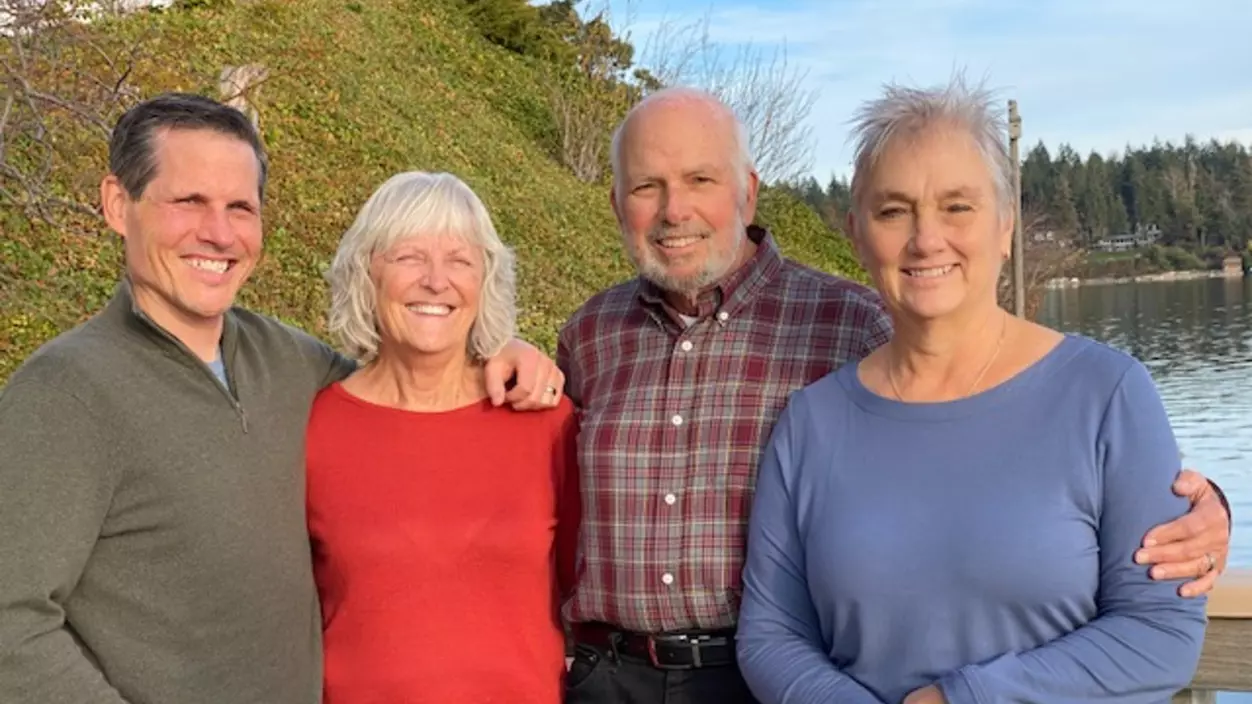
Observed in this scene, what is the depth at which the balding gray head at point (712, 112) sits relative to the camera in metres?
3.06

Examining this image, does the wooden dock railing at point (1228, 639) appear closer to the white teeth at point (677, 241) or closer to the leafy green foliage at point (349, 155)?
the white teeth at point (677, 241)

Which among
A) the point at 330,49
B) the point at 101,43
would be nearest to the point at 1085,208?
the point at 330,49

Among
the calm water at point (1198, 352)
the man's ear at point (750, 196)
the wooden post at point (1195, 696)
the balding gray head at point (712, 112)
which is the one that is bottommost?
the calm water at point (1198, 352)

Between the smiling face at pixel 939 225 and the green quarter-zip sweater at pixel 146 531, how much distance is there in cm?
139

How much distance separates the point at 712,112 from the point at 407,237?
868mm

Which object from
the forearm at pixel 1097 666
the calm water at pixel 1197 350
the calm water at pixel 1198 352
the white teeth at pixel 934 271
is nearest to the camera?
the forearm at pixel 1097 666

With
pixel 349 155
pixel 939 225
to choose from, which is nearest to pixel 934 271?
pixel 939 225

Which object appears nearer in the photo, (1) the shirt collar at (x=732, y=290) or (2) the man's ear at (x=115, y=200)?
(2) the man's ear at (x=115, y=200)

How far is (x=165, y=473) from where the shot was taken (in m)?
2.26

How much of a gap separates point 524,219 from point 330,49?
187 inches

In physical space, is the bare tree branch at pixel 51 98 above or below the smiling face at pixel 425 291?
above

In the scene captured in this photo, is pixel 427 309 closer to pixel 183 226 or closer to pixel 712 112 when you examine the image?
pixel 183 226

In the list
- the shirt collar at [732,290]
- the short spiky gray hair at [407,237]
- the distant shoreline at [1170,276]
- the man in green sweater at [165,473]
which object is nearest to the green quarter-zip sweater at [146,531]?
the man in green sweater at [165,473]

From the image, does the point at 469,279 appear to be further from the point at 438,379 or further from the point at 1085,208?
the point at 1085,208
